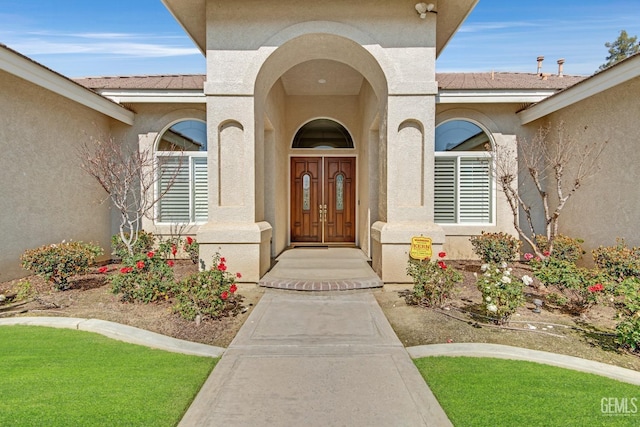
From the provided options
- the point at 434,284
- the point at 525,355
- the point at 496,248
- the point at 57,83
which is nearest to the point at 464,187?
the point at 496,248

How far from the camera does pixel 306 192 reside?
1070 cm

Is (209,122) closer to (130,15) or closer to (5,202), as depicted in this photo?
(5,202)

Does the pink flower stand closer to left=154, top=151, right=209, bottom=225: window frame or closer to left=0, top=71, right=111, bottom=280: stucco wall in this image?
left=154, top=151, right=209, bottom=225: window frame

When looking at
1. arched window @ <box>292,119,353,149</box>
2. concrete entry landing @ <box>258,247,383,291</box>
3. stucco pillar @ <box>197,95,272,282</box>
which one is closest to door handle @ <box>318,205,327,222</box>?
concrete entry landing @ <box>258,247,383,291</box>

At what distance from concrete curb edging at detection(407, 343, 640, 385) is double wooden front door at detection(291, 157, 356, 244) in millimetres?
7047

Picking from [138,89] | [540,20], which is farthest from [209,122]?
[540,20]

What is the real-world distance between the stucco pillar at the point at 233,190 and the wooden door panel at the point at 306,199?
4.29 m

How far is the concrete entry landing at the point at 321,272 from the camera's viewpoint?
5.98 metres

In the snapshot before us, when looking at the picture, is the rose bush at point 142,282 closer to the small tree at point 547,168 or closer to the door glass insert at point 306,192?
the door glass insert at point 306,192

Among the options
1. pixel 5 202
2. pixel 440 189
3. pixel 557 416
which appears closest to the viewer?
pixel 557 416

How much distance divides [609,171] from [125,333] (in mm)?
9007

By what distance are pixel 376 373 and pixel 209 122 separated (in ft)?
Result: 17.3

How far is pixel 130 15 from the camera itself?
962 centimetres

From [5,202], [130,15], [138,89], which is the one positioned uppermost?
[130,15]
